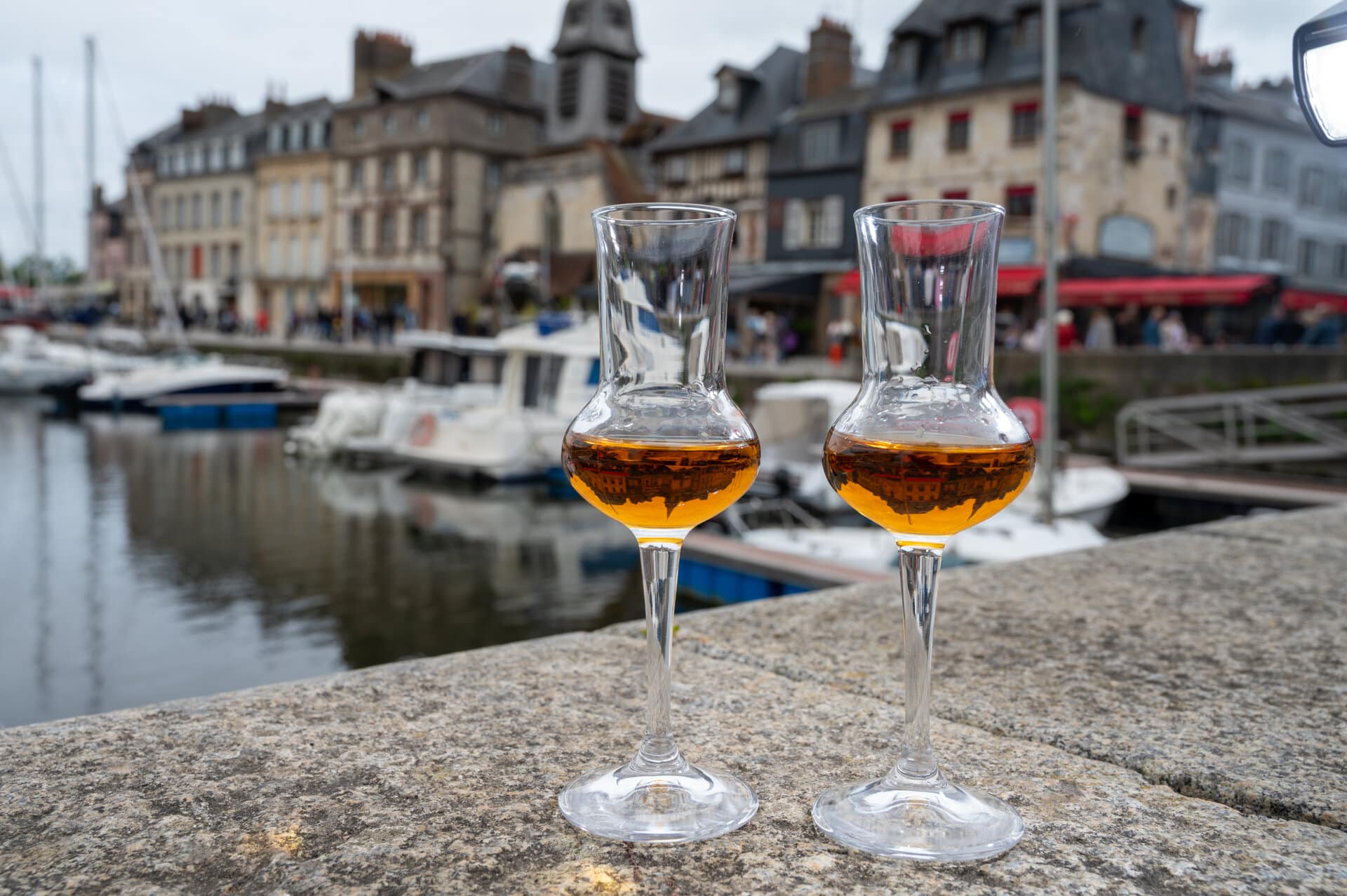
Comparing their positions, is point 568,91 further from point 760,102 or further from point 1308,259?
point 1308,259

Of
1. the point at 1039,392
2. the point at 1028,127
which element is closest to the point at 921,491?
the point at 1039,392

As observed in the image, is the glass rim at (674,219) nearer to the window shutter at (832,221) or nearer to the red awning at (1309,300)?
the red awning at (1309,300)

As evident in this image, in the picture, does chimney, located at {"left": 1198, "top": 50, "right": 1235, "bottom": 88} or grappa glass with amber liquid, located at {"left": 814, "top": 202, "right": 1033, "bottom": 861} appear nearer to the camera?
grappa glass with amber liquid, located at {"left": 814, "top": 202, "right": 1033, "bottom": 861}

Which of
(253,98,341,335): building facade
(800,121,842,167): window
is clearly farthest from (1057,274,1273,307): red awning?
(253,98,341,335): building facade

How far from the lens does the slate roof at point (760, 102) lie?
3212 cm

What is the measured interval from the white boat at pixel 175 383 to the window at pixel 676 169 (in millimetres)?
12688

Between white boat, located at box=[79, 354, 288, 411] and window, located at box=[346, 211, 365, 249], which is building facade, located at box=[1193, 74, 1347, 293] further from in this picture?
window, located at box=[346, 211, 365, 249]

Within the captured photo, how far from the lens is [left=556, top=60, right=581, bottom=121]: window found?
120 ft

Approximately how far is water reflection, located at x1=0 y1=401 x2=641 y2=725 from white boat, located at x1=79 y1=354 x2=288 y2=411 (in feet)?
27.2

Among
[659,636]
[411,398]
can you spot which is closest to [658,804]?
[659,636]

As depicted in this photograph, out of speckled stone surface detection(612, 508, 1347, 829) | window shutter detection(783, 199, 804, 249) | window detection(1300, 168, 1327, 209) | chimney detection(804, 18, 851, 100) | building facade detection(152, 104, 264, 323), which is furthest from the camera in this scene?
building facade detection(152, 104, 264, 323)

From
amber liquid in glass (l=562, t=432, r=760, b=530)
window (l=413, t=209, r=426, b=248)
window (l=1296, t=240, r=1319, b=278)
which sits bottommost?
amber liquid in glass (l=562, t=432, r=760, b=530)

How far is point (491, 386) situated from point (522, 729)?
63.0 ft

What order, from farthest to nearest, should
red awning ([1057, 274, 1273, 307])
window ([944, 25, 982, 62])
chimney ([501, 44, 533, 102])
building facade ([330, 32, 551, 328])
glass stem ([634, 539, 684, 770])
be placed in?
chimney ([501, 44, 533, 102]) < building facade ([330, 32, 551, 328]) < window ([944, 25, 982, 62]) < red awning ([1057, 274, 1273, 307]) < glass stem ([634, 539, 684, 770])
